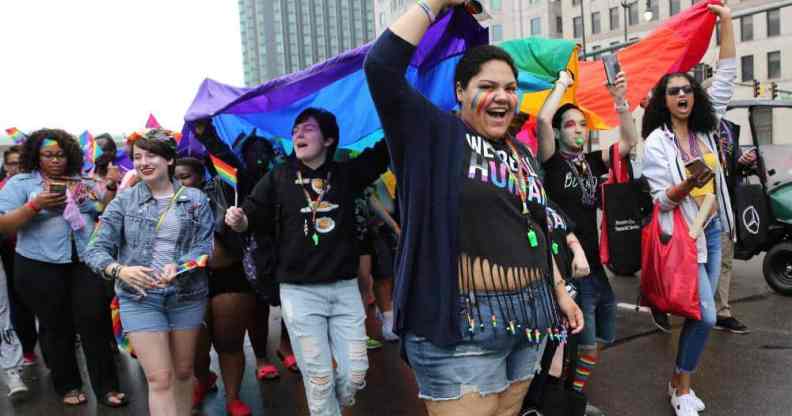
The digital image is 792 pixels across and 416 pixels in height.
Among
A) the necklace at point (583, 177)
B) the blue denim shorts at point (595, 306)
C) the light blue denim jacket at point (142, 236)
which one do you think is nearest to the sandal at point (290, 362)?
the light blue denim jacket at point (142, 236)

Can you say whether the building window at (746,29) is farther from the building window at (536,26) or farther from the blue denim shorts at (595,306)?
the blue denim shorts at (595,306)

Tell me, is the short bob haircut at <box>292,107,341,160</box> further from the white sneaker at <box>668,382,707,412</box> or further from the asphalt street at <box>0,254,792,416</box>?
the white sneaker at <box>668,382,707,412</box>

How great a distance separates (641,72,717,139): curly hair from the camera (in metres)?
3.57

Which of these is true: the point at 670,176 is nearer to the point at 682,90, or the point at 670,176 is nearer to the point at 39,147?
the point at 682,90

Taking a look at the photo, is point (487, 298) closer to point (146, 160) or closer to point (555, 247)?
point (555, 247)

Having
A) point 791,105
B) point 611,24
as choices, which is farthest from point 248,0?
point 791,105

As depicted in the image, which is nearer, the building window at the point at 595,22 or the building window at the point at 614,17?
the building window at the point at 614,17

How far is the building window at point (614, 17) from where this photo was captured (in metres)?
42.6

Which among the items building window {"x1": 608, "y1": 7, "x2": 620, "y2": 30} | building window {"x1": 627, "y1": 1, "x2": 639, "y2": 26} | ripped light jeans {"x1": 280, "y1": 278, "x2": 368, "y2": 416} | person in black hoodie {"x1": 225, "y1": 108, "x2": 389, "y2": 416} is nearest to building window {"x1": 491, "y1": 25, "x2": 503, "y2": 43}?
building window {"x1": 608, "y1": 7, "x2": 620, "y2": 30}

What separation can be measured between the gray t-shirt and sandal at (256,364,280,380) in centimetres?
174

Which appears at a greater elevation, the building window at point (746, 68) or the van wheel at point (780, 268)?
the building window at point (746, 68)

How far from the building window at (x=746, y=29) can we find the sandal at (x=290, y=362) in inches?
1582

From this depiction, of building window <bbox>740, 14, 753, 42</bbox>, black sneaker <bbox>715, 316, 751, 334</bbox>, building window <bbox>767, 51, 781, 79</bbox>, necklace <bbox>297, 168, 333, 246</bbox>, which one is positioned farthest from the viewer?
building window <bbox>740, 14, 753, 42</bbox>

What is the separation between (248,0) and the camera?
114250 mm
